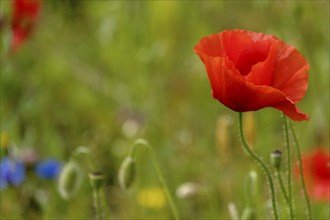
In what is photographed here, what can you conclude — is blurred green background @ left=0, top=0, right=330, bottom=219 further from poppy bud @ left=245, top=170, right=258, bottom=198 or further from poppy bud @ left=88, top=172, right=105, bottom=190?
poppy bud @ left=88, top=172, right=105, bottom=190

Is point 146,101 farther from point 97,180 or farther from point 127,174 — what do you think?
point 97,180

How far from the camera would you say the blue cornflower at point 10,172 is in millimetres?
2339

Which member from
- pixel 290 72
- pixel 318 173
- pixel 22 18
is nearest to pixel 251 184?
pixel 290 72

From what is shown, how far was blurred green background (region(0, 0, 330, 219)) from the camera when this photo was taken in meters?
2.69

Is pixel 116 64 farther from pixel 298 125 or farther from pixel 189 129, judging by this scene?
pixel 298 125

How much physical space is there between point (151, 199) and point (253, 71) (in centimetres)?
129

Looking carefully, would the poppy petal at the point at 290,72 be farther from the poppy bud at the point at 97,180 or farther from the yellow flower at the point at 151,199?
the yellow flower at the point at 151,199

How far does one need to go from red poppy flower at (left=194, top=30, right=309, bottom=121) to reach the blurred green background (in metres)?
0.72

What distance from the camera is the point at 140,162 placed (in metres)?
2.93

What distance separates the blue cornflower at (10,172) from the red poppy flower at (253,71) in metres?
1.02

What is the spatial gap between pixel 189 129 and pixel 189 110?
0.17 meters

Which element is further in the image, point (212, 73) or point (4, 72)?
point (4, 72)

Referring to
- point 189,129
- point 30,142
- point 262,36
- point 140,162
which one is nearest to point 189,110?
point 189,129

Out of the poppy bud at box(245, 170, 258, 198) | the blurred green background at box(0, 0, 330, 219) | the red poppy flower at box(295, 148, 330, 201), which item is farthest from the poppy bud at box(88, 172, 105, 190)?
the red poppy flower at box(295, 148, 330, 201)
